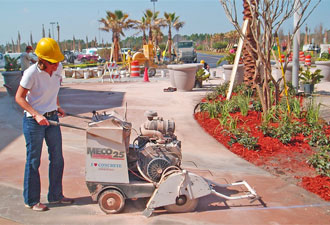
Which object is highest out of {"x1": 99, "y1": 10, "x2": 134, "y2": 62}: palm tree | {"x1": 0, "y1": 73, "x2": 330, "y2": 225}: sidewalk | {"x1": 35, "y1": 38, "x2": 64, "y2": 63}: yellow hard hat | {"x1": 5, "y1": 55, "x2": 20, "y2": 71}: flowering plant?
{"x1": 99, "y1": 10, "x2": 134, "y2": 62}: palm tree

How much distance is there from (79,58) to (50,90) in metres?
46.3

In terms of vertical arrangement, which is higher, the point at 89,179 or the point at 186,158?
the point at 89,179

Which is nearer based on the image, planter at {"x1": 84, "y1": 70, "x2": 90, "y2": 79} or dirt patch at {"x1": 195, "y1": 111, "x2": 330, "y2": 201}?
dirt patch at {"x1": 195, "y1": 111, "x2": 330, "y2": 201}

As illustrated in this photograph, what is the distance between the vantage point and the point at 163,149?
4438mm

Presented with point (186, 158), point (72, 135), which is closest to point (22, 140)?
point (72, 135)

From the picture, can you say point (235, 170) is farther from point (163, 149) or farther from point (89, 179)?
point (89, 179)

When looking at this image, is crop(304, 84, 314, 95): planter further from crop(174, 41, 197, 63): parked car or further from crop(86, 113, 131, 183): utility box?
crop(174, 41, 197, 63): parked car

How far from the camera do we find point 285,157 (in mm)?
6027

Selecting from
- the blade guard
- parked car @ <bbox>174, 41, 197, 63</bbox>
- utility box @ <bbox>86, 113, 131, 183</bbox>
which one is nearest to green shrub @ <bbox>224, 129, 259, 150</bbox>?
the blade guard

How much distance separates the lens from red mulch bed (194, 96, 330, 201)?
498 cm

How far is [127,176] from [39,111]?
48.7 inches

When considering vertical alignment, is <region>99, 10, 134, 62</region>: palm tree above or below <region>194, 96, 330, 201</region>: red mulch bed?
above

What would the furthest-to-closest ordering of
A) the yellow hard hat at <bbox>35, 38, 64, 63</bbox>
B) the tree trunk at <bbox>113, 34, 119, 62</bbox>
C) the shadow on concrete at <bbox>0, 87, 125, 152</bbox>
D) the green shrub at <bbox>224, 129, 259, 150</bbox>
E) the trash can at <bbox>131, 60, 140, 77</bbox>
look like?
the tree trunk at <bbox>113, 34, 119, 62</bbox>, the trash can at <bbox>131, 60, 140, 77</bbox>, the shadow on concrete at <bbox>0, 87, 125, 152</bbox>, the green shrub at <bbox>224, 129, 259, 150</bbox>, the yellow hard hat at <bbox>35, 38, 64, 63</bbox>

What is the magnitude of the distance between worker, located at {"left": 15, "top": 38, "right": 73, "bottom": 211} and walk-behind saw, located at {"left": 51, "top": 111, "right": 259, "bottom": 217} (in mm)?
265
